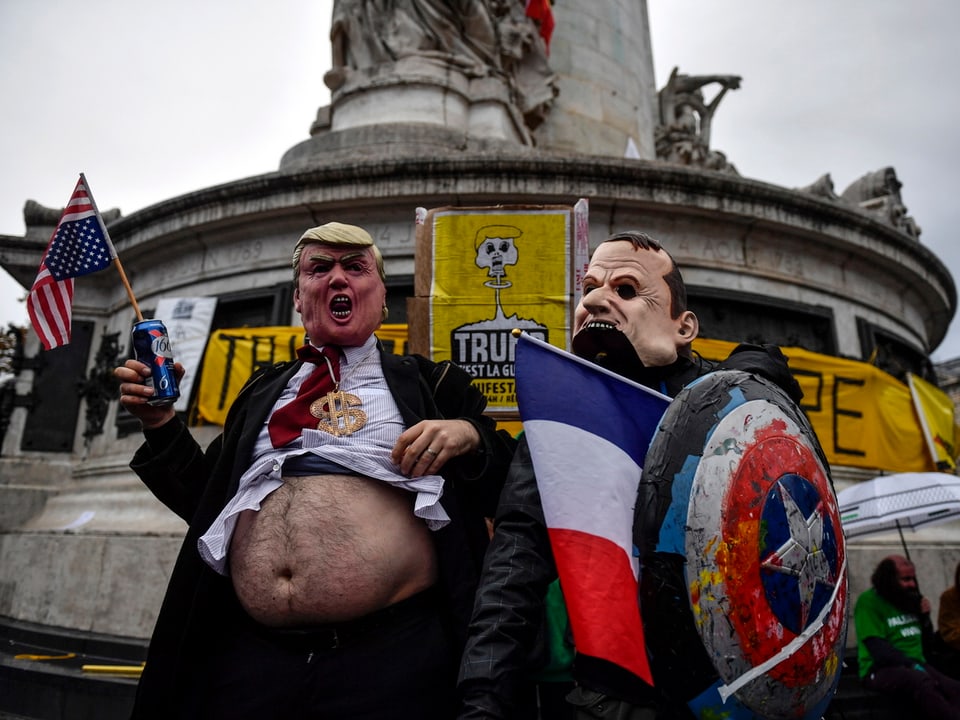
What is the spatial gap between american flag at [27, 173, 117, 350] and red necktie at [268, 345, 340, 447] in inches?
51.8

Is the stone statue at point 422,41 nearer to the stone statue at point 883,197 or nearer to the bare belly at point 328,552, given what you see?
the stone statue at point 883,197

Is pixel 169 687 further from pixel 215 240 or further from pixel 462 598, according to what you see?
pixel 215 240

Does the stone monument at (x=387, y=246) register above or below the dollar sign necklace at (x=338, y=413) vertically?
above

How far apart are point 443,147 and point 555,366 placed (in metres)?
7.33

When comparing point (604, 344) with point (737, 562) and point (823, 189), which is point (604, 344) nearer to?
point (737, 562)

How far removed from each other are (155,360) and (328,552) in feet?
2.89

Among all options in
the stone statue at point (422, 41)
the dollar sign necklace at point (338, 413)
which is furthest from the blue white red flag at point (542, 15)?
the dollar sign necklace at point (338, 413)

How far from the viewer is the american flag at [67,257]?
10.3 ft

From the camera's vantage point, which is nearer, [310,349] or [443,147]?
[310,349]

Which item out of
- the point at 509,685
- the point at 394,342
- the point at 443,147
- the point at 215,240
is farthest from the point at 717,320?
the point at 509,685

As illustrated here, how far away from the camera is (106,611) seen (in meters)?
6.04

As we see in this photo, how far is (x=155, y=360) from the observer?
2318 mm

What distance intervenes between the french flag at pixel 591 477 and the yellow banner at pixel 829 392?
472 centimetres

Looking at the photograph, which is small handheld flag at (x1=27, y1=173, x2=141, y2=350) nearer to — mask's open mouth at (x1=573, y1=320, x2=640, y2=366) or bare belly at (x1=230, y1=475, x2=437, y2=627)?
bare belly at (x1=230, y1=475, x2=437, y2=627)
